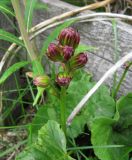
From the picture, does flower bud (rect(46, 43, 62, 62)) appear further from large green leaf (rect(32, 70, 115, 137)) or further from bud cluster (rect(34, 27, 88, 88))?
large green leaf (rect(32, 70, 115, 137))

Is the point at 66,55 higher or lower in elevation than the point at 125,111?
higher

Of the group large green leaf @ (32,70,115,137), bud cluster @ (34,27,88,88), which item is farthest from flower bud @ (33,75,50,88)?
large green leaf @ (32,70,115,137)

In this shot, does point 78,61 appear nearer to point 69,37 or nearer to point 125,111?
point 69,37

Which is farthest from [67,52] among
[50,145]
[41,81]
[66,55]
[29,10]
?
[29,10]

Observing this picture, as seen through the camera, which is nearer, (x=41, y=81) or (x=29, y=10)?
(x=41, y=81)

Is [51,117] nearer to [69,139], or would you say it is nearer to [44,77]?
[69,139]

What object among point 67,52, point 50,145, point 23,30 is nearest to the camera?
point 67,52

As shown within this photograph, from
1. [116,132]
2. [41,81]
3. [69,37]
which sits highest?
[69,37]

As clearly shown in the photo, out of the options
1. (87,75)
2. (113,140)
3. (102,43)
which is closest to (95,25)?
(102,43)
